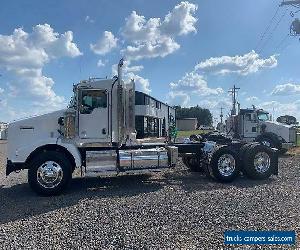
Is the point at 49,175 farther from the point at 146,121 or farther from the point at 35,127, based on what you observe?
the point at 146,121

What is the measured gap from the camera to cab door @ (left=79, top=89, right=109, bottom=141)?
36.1 feet

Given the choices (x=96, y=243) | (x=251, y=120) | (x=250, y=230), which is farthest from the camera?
(x=251, y=120)

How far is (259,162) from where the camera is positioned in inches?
491

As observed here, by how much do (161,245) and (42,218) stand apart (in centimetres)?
321

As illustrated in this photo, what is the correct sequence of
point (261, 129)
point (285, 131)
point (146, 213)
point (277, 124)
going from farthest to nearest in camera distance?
1. point (261, 129)
2. point (277, 124)
3. point (285, 131)
4. point (146, 213)

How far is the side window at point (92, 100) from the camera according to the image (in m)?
11.0

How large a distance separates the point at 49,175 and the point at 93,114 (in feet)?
7.54

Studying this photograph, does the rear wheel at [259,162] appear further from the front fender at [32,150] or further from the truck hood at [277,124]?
the truck hood at [277,124]

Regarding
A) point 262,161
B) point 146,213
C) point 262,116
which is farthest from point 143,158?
point 262,116

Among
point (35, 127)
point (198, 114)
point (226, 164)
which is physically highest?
point (198, 114)

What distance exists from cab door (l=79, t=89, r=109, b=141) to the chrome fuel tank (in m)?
0.92

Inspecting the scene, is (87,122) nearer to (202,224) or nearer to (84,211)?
(84,211)

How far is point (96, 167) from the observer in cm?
1086

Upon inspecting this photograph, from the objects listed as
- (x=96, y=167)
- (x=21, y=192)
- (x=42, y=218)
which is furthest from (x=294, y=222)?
(x=21, y=192)
